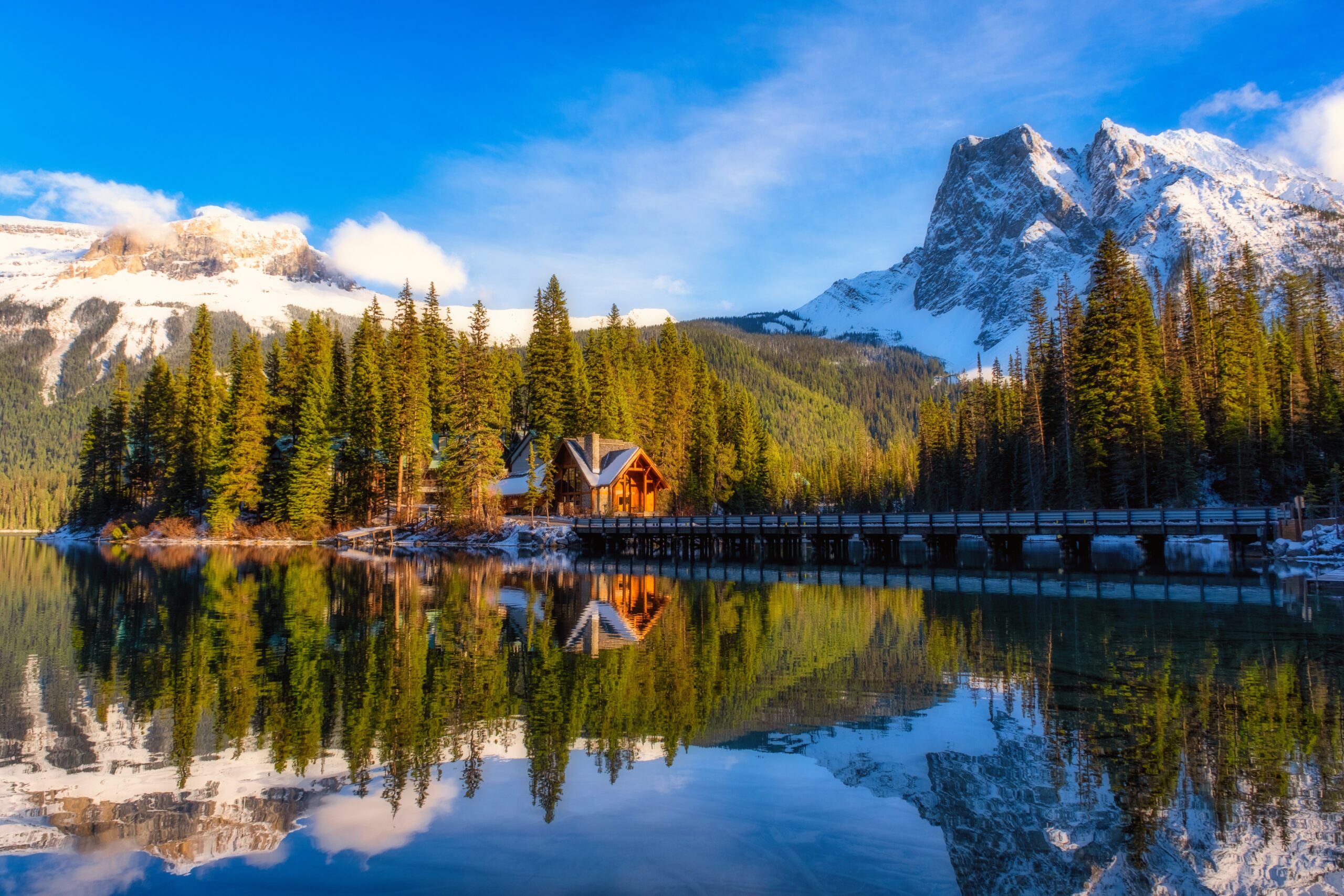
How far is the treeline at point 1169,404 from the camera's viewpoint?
50000mm

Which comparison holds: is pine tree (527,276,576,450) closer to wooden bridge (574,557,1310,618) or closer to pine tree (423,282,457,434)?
pine tree (423,282,457,434)

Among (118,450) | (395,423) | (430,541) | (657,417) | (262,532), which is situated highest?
(657,417)

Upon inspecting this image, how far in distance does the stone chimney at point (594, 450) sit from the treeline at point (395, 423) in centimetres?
189

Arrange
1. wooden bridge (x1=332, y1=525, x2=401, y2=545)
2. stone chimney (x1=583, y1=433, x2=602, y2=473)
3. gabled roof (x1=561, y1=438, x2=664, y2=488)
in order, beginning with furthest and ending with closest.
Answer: stone chimney (x1=583, y1=433, x2=602, y2=473)
gabled roof (x1=561, y1=438, x2=664, y2=488)
wooden bridge (x1=332, y1=525, x2=401, y2=545)

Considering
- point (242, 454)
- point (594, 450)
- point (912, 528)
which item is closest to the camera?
point (912, 528)

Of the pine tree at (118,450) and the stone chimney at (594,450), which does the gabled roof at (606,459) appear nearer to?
the stone chimney at (594,450)

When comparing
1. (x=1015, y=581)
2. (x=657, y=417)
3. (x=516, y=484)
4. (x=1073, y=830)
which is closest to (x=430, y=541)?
(x=516, y=484)

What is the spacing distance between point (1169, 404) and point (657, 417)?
1495 inches

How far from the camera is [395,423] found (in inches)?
2409

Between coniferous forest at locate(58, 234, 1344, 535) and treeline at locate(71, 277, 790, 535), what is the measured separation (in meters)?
0.21

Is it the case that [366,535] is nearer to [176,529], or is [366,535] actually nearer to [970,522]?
[176,529]

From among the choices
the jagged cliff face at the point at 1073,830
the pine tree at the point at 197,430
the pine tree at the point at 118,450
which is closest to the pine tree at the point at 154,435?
the pine tree at the point at 118,450

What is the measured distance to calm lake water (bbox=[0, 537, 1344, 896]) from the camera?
7023 mm

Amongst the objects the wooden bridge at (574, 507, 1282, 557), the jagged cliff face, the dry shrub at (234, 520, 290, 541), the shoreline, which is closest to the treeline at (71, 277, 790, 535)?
the dry shrub at (234, 520, 290, 541)
